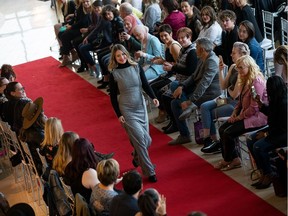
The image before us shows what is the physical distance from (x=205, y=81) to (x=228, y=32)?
3.63ft

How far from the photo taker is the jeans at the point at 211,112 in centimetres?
728

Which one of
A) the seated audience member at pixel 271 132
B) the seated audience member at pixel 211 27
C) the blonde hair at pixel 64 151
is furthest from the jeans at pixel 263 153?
the seated audience member at pixel 211 27

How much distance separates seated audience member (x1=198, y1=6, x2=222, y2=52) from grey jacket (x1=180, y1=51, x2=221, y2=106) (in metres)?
1.06

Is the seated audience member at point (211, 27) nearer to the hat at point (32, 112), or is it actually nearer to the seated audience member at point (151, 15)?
the seated audience member at point (151, 15)

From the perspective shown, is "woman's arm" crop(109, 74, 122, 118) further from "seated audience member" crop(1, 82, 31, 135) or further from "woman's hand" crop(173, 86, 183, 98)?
"seated audience member" crop(1, 82, 31, 135)

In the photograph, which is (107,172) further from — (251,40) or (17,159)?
(251,40)

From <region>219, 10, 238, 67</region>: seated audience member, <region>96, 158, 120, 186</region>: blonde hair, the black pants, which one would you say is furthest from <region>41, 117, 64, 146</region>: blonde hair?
<region>219, 10, 238, 67</region>: seated audience member

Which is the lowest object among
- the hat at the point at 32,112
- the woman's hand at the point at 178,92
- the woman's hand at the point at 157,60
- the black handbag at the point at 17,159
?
the black handbag at the point at 17,159

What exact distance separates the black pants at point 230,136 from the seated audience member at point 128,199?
5.94 feet

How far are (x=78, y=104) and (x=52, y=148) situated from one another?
3517 millimetres

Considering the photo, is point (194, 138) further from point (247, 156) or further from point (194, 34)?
point (194, 34)

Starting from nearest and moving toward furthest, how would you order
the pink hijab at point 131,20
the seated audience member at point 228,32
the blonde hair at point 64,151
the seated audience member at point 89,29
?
the blonde hair at point 64,151 < the seated audience member at point 228,32 < the pink hijab at point 131,20 < the seated audience member at point 89,29

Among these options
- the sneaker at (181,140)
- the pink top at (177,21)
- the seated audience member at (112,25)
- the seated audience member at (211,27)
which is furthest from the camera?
the seated audience member at (112,25)

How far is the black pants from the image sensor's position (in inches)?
265
